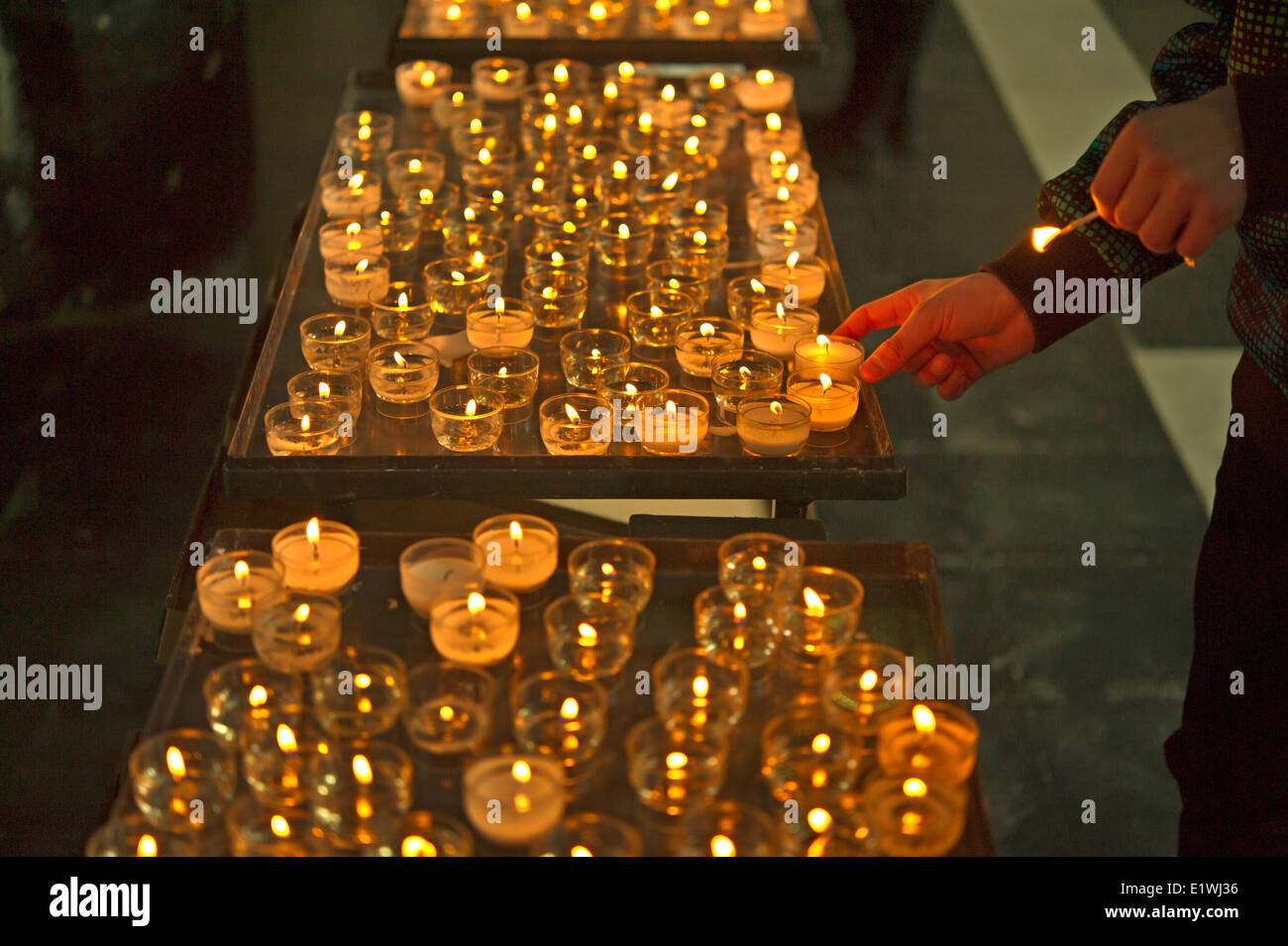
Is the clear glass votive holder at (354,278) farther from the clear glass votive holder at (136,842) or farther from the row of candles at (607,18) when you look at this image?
the row of candles at (607,18)

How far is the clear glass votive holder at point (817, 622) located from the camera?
5.86ft

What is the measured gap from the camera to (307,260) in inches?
110

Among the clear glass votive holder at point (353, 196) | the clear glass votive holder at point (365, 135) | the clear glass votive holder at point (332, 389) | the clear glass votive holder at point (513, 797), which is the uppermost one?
the clear glass votive holder at point (365, 135)

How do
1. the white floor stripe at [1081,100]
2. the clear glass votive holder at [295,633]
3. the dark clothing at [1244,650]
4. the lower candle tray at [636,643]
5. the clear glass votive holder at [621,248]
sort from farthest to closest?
the white floor stripe at [1081,100] < the clear glass votive holder at [621,248] < the dark clothing at [1244,650] < the clear glass votive holder at [295,633] < the lower candle tray at [636,643]

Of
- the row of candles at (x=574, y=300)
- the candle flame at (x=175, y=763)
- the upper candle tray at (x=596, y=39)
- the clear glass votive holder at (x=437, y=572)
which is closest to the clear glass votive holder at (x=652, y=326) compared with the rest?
the row of candles at (x=574, y=300)

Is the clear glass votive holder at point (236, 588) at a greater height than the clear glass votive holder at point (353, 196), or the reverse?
the clear glass votive holder at point (353, 196)

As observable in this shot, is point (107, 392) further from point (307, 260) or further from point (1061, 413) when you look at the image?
point (1061, 413)

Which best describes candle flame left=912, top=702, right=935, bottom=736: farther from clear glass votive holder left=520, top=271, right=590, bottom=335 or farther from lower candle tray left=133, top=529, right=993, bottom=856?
clear glass votive holder left=520, top=271, right=590, bottom=335

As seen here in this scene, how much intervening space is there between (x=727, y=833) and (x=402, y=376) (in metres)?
1.14

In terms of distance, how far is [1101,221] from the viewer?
2158mm

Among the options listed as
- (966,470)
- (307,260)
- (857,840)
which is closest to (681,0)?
(966,470)

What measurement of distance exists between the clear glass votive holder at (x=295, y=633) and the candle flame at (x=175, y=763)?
0.60 feet

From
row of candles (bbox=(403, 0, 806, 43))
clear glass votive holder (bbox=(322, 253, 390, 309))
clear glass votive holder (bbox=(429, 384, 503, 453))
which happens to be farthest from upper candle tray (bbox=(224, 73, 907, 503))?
row of candles (bbox=(403, 0, 806, 43))

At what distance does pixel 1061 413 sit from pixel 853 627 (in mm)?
2852
